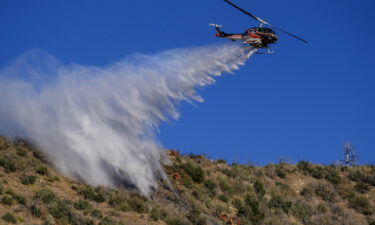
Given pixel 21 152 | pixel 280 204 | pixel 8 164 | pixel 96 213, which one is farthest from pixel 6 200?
pixel 280 204

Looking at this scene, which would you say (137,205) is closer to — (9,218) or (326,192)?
(9,218)

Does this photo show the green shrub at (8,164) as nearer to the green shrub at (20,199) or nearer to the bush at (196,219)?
the green shrub at (20,199)

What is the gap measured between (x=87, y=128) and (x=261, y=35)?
44.1 feet

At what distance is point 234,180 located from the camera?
150 feet

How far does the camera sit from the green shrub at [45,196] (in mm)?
31656

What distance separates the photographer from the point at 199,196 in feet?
133

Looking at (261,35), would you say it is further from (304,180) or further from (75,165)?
(75,165)

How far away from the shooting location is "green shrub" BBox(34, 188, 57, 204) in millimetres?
31656

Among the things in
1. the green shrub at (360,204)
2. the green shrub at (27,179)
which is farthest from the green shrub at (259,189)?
the green shrub at (27,179)

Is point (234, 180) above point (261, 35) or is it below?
below

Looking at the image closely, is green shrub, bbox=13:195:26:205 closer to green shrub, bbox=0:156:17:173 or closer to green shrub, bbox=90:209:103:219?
green shrub, bbox=90:209:103:219

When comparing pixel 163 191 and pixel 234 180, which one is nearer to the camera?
pixel 163 191

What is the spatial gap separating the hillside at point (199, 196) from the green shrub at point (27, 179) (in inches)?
2.0

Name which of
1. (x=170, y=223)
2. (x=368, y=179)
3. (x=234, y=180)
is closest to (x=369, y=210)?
(x=368, y=179)
